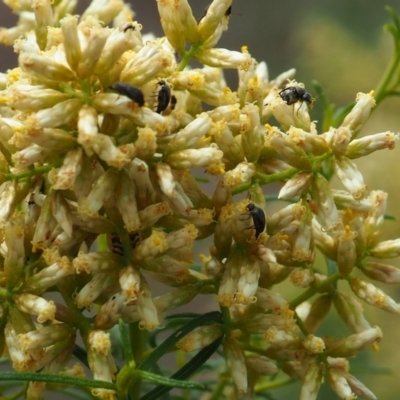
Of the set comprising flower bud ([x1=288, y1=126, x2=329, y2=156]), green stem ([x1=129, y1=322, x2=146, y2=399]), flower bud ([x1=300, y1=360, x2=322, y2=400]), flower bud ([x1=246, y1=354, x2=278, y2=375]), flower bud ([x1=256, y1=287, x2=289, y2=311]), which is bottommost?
green stem ([x1=129, y1=322, x2=146, y2=399])

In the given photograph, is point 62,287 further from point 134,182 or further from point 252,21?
point 252,21

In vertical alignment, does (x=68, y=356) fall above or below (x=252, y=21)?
above

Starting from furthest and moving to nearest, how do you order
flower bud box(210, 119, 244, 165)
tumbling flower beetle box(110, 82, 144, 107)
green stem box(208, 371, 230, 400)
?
green stem box(208, 371, 230, 400) → flower bud box(210, 119, 244, 165) → tumbling flower beetle box(110, 82, 144, 107)

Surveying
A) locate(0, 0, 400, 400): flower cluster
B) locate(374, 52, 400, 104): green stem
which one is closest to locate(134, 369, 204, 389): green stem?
locate(0, 0, 400, 400): flower cluster

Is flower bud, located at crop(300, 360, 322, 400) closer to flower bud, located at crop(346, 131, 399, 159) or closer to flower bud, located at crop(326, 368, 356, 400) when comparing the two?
flower bud, located at crop(326, 368, 356, 400)

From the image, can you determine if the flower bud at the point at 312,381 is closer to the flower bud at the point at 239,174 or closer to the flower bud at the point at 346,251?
the flower bud at the point at 346,251

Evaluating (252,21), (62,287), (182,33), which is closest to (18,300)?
(62,287)

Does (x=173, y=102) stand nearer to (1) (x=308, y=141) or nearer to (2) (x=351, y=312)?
(1) (x=308, y=141)
